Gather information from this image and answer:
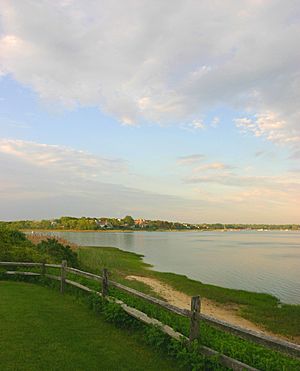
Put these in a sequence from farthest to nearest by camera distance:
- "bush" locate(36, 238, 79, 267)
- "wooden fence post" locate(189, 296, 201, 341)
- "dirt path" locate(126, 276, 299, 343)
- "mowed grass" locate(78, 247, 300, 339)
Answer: "bush" locate(36, 238, 79, 267)
"dirt path" locate(126, 276, 299, 343)
"mowed grass" locate(78, 247, 300, 339)
"wooden fence post" locate(189, 296, 201, 341)

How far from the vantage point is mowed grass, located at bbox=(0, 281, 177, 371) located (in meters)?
6.54

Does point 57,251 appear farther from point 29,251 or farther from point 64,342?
point 64,342

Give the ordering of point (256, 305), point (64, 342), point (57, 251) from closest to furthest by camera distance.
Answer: point (64, 342) → point (256, 305) → point (57, 251)

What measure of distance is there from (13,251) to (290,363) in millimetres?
14071

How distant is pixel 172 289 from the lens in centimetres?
2442

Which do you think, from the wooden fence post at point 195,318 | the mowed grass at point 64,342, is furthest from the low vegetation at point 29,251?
the wooden fence post at point 195,318

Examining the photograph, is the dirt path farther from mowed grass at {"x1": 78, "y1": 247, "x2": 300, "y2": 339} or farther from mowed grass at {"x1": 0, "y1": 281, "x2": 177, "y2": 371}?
mowed grass at {"x1": 0, "y1": 281, "x2": 177, "y2": 371}

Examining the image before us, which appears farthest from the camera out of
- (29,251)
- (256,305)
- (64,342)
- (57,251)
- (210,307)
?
(57,251)

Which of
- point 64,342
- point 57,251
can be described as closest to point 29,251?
point 57,251

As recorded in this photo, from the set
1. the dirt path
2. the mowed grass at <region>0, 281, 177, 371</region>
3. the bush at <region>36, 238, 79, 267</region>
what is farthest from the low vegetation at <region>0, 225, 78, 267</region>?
the mowed grass at <region>0, 281, 177, 371</region>

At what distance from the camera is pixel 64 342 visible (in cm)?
761

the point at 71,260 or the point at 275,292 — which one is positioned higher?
the point at 71,260

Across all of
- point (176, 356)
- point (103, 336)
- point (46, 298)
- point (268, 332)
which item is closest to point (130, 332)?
point (103, 336)

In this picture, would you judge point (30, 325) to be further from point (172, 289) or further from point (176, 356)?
point (172, 289)
